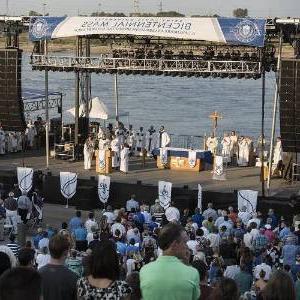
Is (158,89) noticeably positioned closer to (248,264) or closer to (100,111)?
(100,111)

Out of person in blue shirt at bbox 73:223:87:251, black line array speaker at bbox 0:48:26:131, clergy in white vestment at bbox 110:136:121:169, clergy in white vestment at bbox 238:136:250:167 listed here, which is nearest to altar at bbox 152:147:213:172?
clergy in white vestment at bbox 238:136:250:167

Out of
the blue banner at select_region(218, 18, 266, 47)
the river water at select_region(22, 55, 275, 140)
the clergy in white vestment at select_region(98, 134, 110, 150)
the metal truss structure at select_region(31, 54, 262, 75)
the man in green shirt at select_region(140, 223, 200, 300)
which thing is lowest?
the river water at select_region(22, 55, 275, 140)

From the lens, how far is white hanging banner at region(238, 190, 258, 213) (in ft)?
59.0

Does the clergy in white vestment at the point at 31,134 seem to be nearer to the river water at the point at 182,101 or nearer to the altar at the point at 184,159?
the altar at the point at 184,159

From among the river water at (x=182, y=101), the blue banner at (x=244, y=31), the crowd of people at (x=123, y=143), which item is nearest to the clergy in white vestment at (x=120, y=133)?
the crowd of people at (x=123, y=143)

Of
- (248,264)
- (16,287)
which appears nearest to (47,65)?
(248,264)

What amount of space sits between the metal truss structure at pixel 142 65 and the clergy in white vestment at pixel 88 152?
6.46 ft

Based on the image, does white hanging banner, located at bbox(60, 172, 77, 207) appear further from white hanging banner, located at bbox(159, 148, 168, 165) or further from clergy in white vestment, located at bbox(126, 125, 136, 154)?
clergy in white vestment, located at bbox(126, 125, 136, 154)

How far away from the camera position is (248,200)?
59.4ft

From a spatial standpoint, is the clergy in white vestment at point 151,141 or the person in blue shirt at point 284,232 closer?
the person in blue shirt at point 284,232

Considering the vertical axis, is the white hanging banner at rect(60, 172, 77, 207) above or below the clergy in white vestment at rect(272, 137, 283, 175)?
below

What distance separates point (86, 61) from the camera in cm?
2280

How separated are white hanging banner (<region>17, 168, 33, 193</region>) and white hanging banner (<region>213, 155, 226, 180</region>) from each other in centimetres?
485

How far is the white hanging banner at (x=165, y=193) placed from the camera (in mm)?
18469
